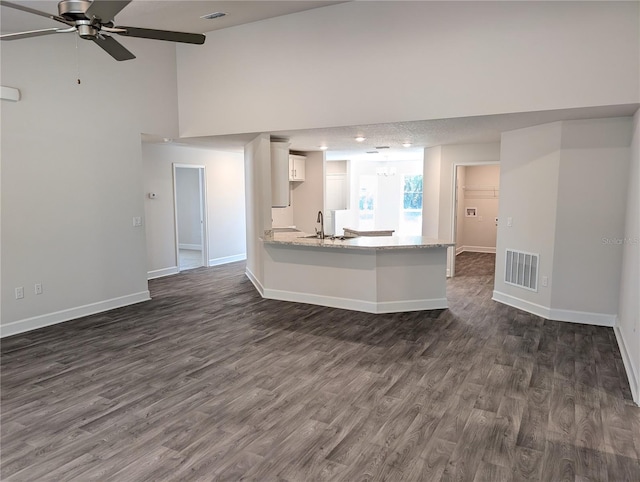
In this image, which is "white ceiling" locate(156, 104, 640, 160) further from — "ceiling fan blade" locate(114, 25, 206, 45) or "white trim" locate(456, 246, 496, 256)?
"white trim" locate(456, 246, 496, 256)

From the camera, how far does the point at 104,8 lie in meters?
2.55

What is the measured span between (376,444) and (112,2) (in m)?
3.13

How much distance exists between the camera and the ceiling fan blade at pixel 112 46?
3.08 metres

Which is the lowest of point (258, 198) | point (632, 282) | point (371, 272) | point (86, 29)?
point (371, 272)

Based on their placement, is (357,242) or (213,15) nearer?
(213,15)

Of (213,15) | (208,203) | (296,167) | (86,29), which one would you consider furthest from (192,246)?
(86,29)

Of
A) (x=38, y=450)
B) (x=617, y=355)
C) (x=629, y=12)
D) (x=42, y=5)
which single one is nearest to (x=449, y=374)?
(x=617, y=355)

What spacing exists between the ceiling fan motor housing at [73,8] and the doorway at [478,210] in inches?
356

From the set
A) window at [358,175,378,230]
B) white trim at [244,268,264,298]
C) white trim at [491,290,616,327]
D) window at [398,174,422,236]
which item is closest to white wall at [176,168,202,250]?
white trim at [244,268,264,298]

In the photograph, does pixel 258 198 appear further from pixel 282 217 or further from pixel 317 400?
pixel 317 400

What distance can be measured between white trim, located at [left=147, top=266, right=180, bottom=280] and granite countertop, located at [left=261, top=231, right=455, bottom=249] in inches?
114

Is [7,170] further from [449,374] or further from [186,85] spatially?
[449,374]

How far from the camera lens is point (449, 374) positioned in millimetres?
3627

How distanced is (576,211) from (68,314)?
624 cm
